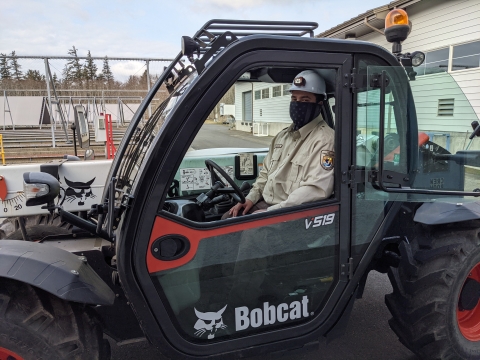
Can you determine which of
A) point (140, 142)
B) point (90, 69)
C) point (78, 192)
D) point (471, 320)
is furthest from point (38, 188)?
point (90, 69)

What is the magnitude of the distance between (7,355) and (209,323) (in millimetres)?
912

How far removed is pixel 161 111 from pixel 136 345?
1.74 metres

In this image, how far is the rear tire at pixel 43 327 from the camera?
5.57 ft

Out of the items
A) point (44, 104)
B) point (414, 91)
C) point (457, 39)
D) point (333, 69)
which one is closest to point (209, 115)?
point (333, 69)

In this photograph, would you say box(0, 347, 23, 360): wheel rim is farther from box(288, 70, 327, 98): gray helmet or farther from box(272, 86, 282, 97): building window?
box(272, 86, 282, 97): building window

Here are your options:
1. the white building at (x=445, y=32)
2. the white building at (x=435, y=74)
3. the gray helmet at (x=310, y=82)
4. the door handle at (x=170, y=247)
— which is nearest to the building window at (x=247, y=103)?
the white building at (x=435, y=74)

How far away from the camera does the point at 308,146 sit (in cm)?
224

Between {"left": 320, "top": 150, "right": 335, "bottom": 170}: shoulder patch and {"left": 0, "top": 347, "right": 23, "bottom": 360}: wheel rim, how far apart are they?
1693 mm

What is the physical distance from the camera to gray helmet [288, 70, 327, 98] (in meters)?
2.13

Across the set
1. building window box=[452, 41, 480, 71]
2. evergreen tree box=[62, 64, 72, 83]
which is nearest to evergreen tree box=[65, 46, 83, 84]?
evergreen tree box=[62, 64, 72, 83]

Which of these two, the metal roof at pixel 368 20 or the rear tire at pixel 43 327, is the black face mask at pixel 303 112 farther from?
the metal roof at pixel 368 20

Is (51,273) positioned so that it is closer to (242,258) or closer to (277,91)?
(242,258)

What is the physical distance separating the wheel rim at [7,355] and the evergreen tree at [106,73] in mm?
7760

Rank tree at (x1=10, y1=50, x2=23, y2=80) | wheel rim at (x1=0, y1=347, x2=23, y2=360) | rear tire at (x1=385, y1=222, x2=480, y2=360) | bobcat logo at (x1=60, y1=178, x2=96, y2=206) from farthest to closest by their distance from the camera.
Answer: tree at (x1=10, y1=50, x2=23, y2=80) < bobcat logo at (x1=60, y1=178, x2=96, y2=206) < rear tire at (x1=385, y1=222, x2=480, y2=360) < wheel rim at (x1=0, y1=347, x2=23, y2=360)
